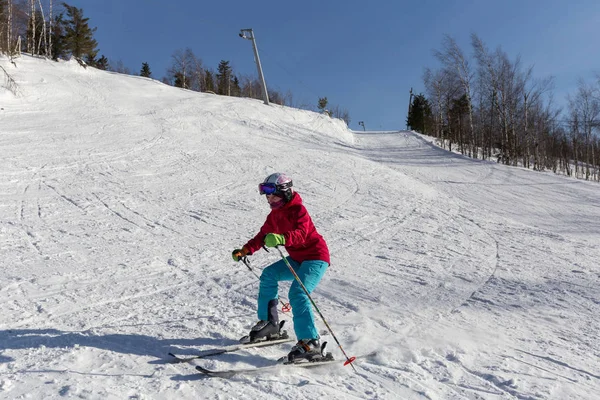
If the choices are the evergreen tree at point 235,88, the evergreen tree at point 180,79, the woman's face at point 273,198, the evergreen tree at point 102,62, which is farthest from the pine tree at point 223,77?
the woman's face at point 273,198

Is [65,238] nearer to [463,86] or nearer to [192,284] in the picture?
[192,284]

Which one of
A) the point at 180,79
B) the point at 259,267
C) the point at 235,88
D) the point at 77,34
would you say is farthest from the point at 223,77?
the point at 259,267

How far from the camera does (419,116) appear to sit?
175ft

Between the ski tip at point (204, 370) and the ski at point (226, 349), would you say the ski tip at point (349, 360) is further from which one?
the ski tip at point (204, 370)

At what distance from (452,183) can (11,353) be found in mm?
12808

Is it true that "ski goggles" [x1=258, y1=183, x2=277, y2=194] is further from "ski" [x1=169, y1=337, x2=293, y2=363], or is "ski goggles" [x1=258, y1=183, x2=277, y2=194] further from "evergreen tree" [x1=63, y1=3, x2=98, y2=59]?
"evergreen tree" [x1=63, y1=3, x2=98, y2=59]

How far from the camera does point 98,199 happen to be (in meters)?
8.59

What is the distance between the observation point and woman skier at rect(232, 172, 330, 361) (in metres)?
3.26

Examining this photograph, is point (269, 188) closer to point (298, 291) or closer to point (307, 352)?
point (298, 291)

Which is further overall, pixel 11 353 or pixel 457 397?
pixel 11 353

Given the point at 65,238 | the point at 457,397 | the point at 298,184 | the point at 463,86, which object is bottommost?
the point at 457,397

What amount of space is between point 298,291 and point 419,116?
53.8m

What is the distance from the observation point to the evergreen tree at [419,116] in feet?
172

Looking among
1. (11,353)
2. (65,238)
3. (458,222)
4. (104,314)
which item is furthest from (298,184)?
(11,353)
